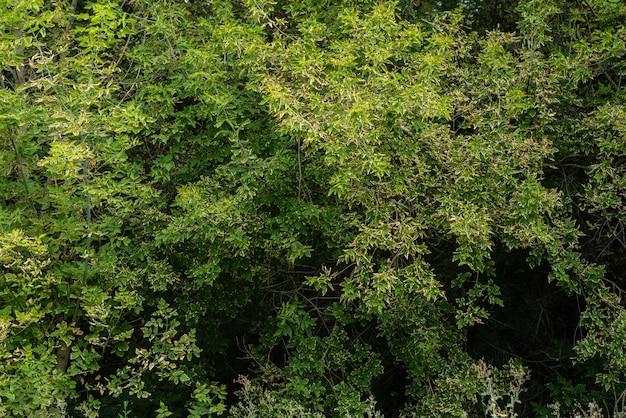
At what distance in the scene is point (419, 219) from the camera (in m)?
5.52

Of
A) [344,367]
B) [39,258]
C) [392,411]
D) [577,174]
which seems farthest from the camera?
[392,411]

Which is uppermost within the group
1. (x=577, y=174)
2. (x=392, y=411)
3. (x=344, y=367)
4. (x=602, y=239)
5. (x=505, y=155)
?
(x=505, y=155)

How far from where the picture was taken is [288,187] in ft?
19.2

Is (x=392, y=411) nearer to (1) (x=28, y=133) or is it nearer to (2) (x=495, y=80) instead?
(2) (x=495, y=80)

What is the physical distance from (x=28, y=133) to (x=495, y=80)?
140 inches

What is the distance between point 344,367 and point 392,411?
2.25 meters

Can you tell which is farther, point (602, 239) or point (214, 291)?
point (602, 239)

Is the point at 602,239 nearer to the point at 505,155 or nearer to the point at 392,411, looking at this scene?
the point at 505,155

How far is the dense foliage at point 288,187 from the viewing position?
16.8ft

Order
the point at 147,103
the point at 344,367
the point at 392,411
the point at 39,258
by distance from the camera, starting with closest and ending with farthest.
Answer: the point at 39,258, the point at 147,103, the point at 344,367, the point at 392,411

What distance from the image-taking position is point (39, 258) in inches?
214

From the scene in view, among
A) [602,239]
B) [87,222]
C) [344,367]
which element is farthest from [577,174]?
[87,222]

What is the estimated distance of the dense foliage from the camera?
5113 millimetres

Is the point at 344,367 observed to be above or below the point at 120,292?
below
